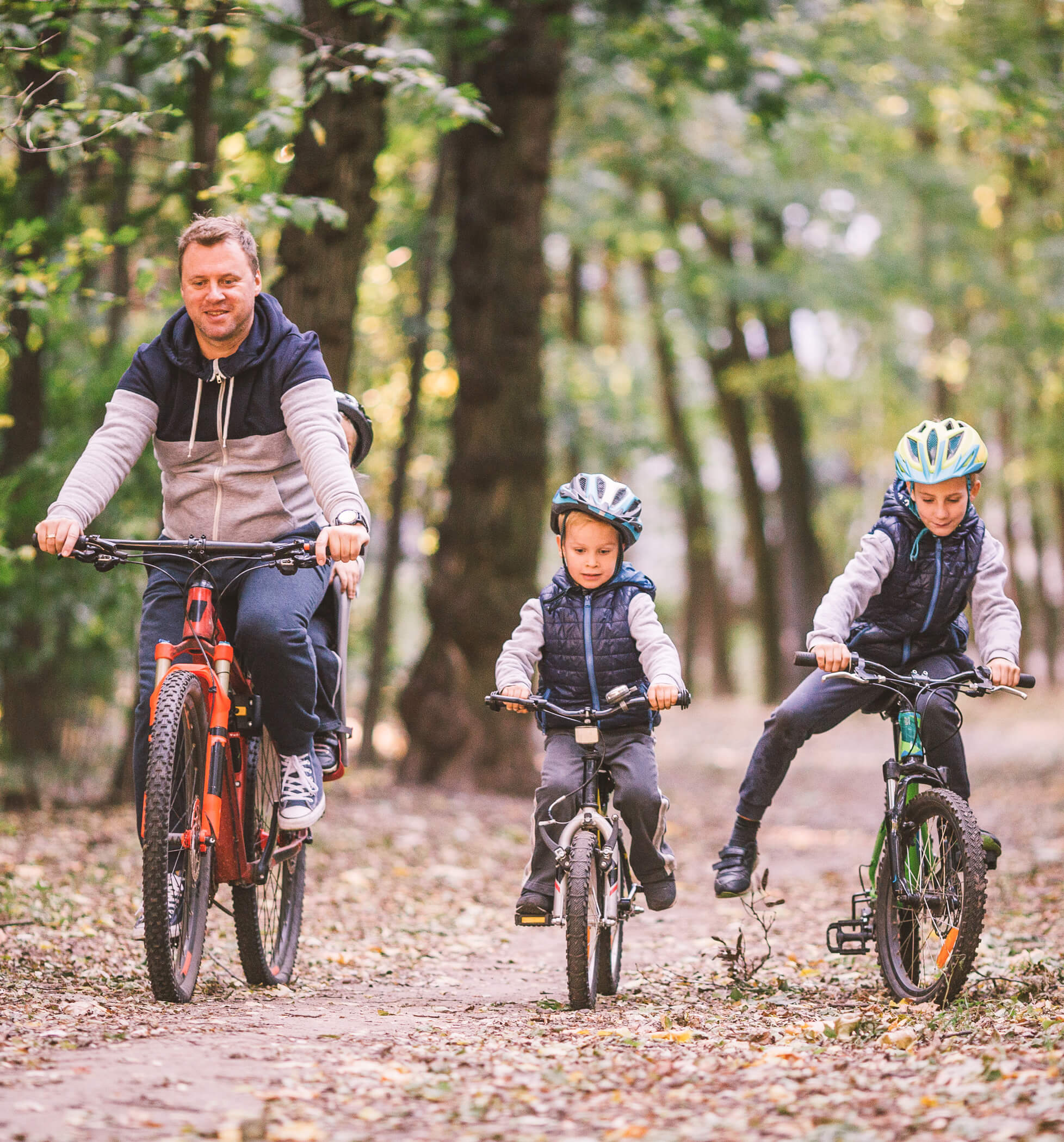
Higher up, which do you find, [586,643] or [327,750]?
[586,643]

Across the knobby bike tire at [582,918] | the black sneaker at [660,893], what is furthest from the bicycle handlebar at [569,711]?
the black sneaker at [660,893]

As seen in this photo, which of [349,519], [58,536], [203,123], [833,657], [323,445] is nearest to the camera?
[58,536]

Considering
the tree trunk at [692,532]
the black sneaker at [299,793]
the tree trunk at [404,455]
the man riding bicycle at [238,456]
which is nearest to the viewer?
→ the man riding bicycle at [238,456]

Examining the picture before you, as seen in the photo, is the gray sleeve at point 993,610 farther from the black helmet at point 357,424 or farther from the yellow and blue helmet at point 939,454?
the black helmet at point 357,424

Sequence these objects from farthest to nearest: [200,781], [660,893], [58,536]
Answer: [660,893]
[200,781]
[58,536]

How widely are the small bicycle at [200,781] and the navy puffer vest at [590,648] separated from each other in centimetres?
108

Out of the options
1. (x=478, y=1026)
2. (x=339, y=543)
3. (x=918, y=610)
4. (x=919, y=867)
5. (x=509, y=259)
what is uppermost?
(x=509, y=259)

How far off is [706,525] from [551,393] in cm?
843

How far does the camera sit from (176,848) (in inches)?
182

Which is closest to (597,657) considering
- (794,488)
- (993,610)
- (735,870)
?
(735,870)

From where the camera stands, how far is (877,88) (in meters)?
16.2

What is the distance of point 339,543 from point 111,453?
1.03m

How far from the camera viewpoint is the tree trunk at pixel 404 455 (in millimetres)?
14359

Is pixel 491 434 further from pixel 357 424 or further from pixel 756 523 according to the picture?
pixel 756 523
